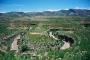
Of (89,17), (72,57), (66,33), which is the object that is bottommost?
(72,57)

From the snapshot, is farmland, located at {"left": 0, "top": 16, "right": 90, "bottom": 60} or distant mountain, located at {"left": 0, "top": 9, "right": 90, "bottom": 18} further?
distant mountain, located at {"left": 0, "top": 9, "right": 90, "bottom": 18}

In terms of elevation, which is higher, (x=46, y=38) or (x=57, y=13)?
(x=57, y=13)

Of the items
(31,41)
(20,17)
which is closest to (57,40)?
(31,41)

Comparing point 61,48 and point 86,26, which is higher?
point 86,26

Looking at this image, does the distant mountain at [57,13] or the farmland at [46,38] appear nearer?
the farmland at [46,38]

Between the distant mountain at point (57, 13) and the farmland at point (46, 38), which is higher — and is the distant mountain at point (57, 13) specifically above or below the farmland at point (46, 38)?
above

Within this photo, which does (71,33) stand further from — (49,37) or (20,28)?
(20,28)

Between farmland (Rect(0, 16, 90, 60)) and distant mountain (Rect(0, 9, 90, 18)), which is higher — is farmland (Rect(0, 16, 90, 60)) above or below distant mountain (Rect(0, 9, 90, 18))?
below

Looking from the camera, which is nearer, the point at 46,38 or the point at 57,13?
the point at 57,13
